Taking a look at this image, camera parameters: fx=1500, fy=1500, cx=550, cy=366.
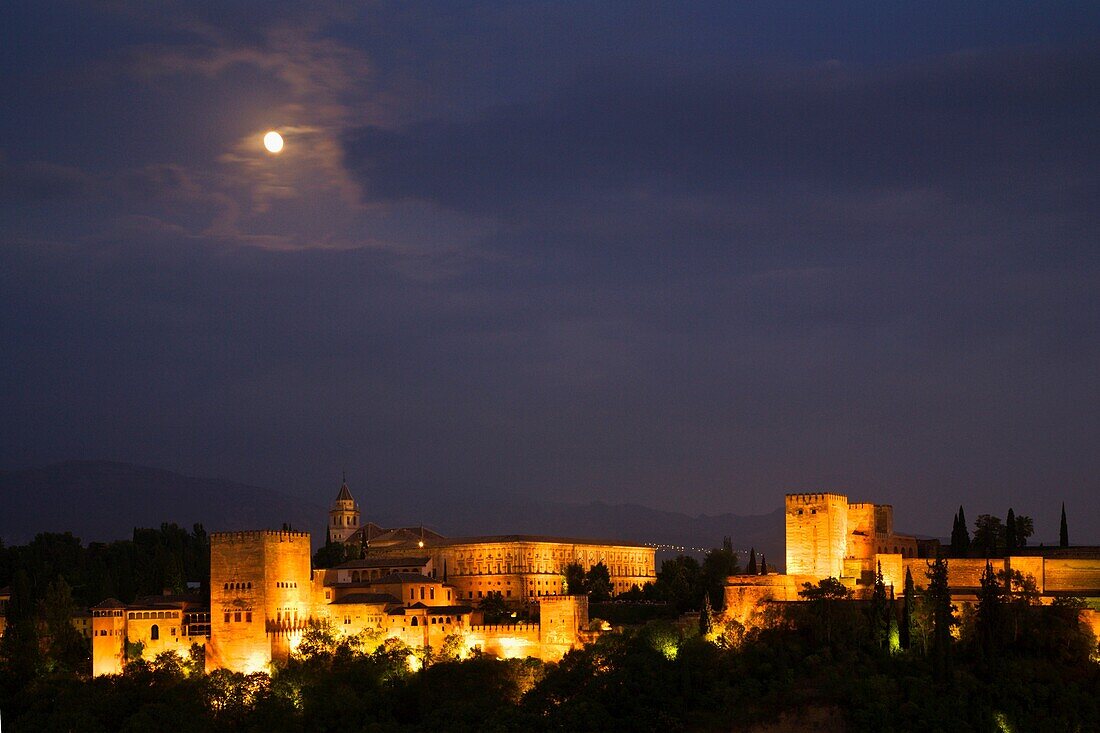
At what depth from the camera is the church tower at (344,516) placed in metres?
132

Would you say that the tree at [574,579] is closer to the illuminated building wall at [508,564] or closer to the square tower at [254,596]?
the illuminated building wall at [508,564]

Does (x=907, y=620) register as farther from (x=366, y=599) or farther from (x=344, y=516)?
(x=344, y=516)

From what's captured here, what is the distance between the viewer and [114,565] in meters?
95.7

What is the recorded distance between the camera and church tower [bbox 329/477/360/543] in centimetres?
13175

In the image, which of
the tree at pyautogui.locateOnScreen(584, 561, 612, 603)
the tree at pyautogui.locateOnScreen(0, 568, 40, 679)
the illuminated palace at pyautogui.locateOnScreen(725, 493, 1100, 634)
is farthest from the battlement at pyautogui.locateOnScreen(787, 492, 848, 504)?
the tree at pyautogui.locateOnScreen(0, 568, 40, 679)

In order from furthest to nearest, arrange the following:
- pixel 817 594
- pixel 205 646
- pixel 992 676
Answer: pixel 205 646
pixel 817 594
pixel 992 676

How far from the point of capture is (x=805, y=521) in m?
69.2

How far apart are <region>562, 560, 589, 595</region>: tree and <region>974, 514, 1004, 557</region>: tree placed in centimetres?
2199

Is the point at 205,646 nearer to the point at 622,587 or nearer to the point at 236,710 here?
the point at 236,710

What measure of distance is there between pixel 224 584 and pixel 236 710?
24.6ft

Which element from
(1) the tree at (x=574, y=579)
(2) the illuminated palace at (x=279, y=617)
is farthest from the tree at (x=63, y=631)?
(1) the tree at (x=574, y=579)

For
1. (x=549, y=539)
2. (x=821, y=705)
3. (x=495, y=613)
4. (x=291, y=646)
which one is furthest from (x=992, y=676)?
(x=549, y=539)

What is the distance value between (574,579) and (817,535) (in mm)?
23082

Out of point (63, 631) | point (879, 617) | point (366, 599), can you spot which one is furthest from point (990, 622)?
point (63, 631)
